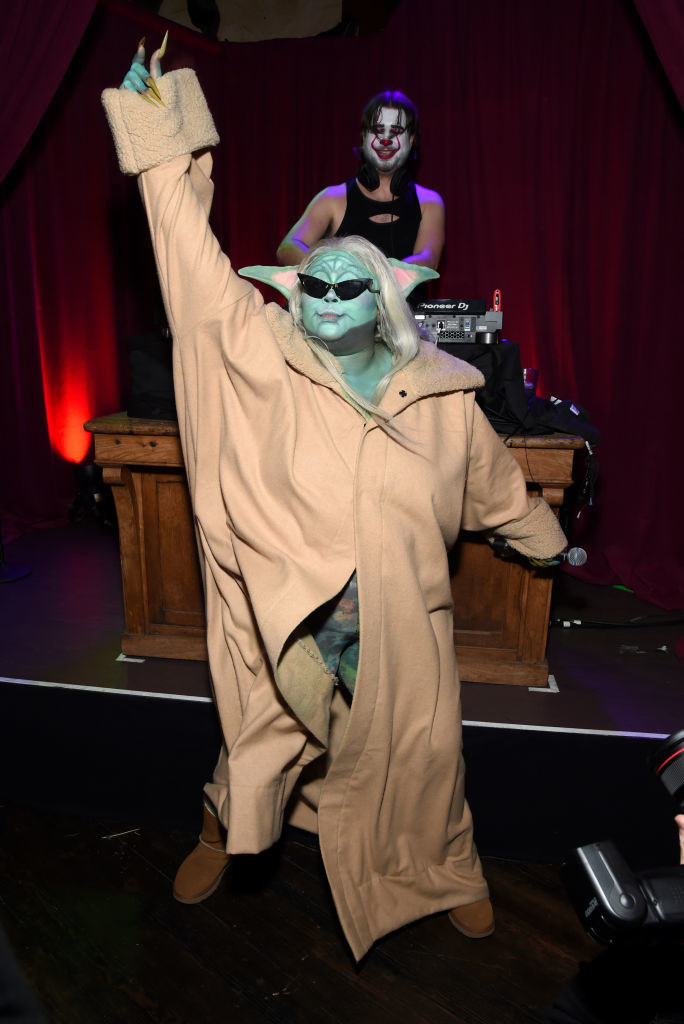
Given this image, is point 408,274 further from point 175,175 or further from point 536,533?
point 536,533

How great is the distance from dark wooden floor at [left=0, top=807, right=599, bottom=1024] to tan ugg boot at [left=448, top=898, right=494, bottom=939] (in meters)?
0.02

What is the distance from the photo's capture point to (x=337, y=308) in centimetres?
178

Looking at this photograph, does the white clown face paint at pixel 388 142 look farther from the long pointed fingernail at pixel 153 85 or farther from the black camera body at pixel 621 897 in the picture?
the black camera body at pixel 621 897

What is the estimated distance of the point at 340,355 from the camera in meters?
1.86

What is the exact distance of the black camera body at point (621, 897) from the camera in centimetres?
90

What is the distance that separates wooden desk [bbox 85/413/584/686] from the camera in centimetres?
271

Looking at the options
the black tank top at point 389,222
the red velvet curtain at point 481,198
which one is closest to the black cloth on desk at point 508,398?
the black tank top at point 389,222

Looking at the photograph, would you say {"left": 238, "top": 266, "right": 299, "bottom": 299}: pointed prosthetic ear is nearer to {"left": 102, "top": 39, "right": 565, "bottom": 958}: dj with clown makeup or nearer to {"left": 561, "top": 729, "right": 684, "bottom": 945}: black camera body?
{"left": 102, "top": 39, "right": 565, "bottom": 958}: dj with clown makeup

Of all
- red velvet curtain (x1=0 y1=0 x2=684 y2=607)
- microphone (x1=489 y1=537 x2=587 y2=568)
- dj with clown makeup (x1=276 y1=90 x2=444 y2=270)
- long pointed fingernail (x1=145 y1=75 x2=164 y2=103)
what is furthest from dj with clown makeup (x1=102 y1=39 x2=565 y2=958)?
red velvet curtain (x1=0 y1=0 x2=684 y2=607)

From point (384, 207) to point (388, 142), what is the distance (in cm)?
25

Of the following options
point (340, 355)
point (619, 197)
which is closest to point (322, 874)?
point (340, 355)

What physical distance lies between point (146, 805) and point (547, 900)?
1212 mm

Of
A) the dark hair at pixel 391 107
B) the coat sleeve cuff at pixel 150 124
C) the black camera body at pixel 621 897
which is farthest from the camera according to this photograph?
the dark hair at pixel 391 107

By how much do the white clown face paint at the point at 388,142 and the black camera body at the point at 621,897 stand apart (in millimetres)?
2764
